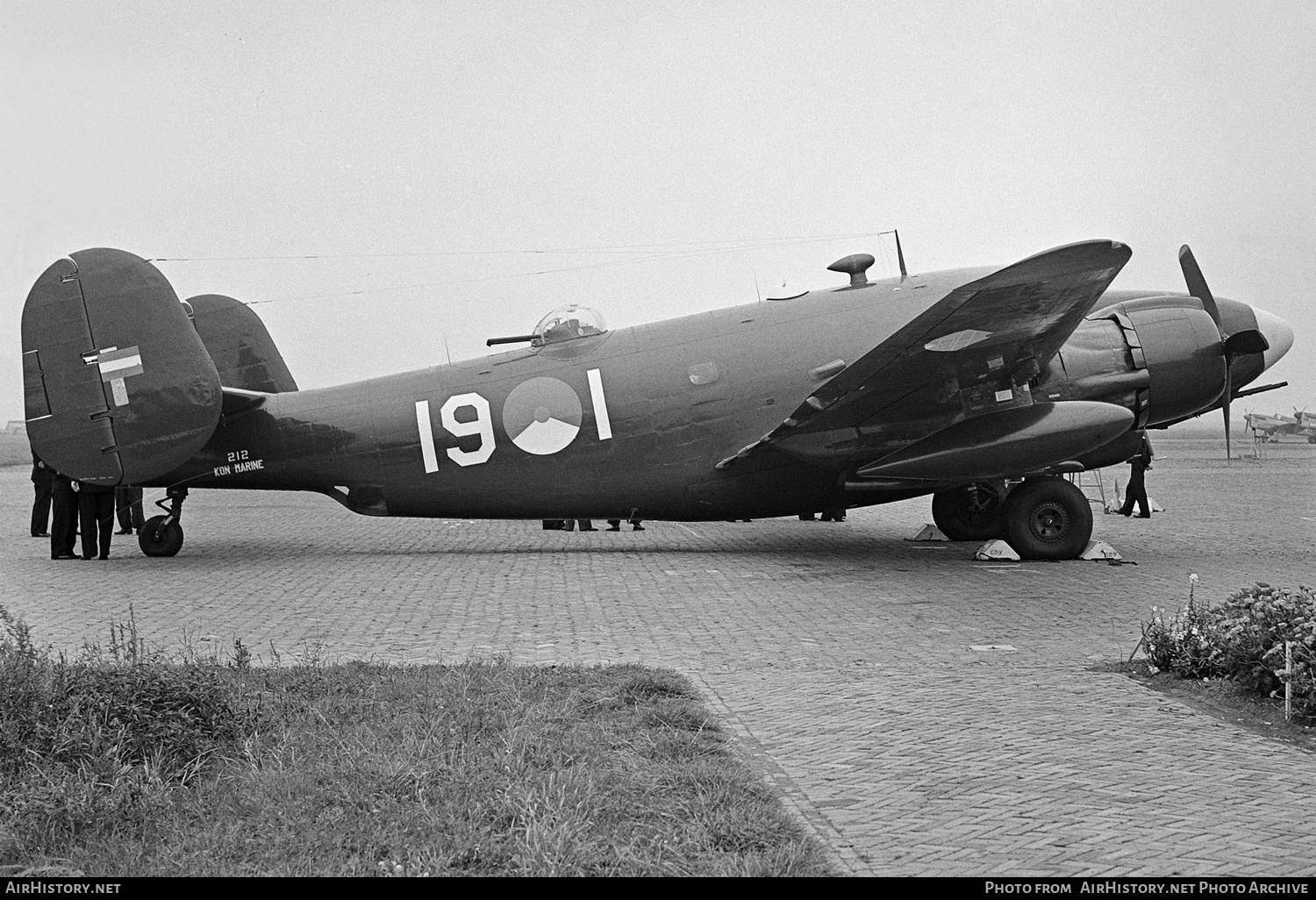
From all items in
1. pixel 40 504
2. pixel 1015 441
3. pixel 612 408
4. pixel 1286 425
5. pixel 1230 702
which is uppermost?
pixel 612 408

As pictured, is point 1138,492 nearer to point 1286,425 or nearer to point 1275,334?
point 1275,334

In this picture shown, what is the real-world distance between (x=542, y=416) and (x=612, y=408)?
0.88 metres

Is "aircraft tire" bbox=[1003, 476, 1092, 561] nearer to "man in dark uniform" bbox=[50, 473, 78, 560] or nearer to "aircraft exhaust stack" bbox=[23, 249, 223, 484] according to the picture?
"aircraft exhaust stack" bbox=[23, 249, 223, 484]

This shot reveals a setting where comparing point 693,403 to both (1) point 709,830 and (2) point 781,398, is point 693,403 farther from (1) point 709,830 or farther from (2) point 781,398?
(1) point 709,830

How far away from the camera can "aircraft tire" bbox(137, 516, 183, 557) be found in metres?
14.9

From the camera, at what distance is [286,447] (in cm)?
1479

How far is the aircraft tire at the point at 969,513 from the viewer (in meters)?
16.4

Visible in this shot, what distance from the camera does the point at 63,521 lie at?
15.0m

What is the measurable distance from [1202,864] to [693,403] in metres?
10.8

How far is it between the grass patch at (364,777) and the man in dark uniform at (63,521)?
9477mm

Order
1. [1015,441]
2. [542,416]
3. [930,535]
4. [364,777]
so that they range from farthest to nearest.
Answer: [930,535] < [542,416] < [1015,441] < [364,777]

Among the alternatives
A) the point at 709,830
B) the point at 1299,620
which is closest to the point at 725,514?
the point at 1299,620

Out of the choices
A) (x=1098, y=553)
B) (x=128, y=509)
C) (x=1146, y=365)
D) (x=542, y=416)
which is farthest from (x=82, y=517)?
(x=1146, y=365)

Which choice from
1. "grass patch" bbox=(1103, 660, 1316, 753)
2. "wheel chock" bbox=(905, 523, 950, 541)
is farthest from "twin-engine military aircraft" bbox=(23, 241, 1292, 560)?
"grass patch" bbox=(1103, 660, 1316, 753)
